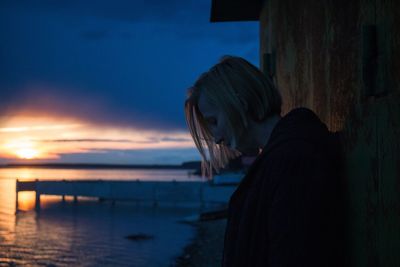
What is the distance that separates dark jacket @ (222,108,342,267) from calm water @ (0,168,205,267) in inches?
483

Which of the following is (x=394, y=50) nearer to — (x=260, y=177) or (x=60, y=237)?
(x=260, y=177)

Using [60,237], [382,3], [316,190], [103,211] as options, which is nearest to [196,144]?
[316,190]

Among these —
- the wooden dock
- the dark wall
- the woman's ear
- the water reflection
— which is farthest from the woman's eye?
the water reflection

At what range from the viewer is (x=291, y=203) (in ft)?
4.56

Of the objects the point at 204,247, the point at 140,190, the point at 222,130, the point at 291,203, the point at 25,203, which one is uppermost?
the point at 222,130

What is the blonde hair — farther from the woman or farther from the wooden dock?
the wooden dock

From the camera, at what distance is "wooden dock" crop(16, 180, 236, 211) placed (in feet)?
82.5

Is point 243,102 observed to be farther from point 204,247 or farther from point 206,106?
point 204,247

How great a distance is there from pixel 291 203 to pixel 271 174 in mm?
130

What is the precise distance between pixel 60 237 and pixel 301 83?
16.8 meters

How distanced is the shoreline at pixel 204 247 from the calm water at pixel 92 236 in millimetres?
376

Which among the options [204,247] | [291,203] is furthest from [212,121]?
[204,247]

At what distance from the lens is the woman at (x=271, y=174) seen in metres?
1.39

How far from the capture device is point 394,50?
1.40m
